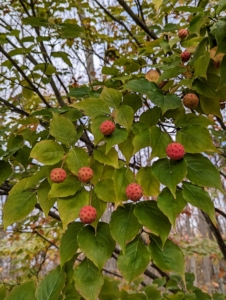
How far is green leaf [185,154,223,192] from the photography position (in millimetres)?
450

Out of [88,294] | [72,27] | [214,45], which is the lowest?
[88,294]

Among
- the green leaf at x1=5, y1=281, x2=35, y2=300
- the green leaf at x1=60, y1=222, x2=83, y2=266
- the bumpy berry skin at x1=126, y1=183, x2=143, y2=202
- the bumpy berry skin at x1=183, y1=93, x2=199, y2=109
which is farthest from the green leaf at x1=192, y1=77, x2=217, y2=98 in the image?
the green leaf at x1=5, y1=281, x2=35, y2=300

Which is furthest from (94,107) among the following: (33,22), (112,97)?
(33,22)

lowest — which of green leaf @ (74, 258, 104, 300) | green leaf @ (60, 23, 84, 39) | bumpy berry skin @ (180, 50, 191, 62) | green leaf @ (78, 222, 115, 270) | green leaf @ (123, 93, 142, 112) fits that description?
green leaf @ (74, 258, 104, 300)

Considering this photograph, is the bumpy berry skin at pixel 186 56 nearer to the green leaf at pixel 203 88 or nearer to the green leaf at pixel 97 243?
the green leaf at pixel 203 88

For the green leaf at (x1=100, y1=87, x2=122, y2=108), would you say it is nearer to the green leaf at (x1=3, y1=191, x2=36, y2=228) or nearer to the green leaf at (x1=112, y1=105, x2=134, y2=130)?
the green leaf at (x1=112, y1=105, x2=134, y2=130)

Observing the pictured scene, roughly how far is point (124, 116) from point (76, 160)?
0.38 ft

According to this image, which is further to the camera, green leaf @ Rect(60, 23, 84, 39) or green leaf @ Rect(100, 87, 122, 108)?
green leaf @ Rect(60, 23, 84, 39)

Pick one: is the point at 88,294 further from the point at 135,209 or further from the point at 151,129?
the point at 151,129

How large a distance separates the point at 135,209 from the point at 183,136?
150 millimetres

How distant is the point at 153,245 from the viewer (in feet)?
1.54

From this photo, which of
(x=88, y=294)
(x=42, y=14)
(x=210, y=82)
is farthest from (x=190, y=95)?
(x=42, y=14)

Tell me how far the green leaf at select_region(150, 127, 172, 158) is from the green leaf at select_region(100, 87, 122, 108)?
9cm

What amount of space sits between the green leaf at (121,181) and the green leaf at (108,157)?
16 mm
